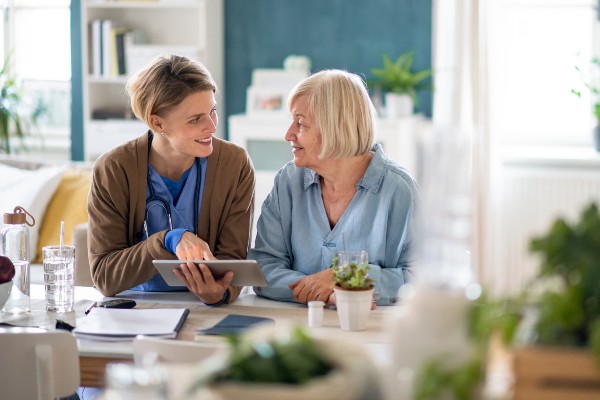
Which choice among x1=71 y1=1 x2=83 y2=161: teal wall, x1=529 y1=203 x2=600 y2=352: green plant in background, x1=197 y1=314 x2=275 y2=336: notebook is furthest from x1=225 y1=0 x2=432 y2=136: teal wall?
x1=529 y1=203 x2=600 y2=352: green plant in background

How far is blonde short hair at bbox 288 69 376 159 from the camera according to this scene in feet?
8.98

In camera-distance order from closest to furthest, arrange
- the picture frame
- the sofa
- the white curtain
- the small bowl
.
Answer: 1. the small bowl
2. the sofa
3. the white curtain
4. the picture frame

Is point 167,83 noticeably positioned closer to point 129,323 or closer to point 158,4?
point 129,323

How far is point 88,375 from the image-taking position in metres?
2.09

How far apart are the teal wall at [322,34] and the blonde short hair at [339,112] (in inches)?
113

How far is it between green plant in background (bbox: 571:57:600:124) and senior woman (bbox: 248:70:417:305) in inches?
96.9

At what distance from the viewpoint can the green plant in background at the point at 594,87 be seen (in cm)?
491

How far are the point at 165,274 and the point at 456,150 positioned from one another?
127cm

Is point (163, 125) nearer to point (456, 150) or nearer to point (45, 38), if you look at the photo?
point (456, 150)

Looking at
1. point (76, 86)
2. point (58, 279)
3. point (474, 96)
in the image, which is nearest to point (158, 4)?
point (76, 86)

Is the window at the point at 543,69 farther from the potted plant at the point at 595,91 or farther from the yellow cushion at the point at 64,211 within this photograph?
the yellow cushion at the point at 64,211

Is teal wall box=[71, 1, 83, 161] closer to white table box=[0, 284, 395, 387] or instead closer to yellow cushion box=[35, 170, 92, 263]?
Answer: yellow cushion box=[35, 170, 92, 263]

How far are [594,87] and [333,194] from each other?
269cm

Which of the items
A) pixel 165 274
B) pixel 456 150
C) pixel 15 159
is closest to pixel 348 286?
pixel 165 274
